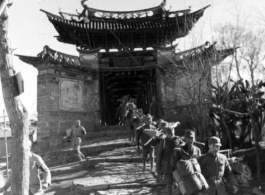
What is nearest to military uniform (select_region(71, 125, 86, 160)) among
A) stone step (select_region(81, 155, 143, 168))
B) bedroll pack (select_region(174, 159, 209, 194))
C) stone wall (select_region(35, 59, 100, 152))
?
stone step (select_region(81, 155, 143, 168))

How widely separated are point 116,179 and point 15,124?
375 centimetres

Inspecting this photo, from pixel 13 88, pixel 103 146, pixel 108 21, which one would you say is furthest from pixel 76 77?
pixel 13 88

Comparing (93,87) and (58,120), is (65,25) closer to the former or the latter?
(93,87)

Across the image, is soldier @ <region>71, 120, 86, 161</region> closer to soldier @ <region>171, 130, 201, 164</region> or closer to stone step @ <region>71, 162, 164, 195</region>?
stone step @ <region>71, 162, 164, 195</region>

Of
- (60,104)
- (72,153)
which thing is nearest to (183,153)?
(72,153)

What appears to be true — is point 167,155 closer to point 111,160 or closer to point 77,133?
point 111,160

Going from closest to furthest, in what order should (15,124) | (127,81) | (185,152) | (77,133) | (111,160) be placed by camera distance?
(15,124), (185,152), (111,160), (77,133), (127,81)

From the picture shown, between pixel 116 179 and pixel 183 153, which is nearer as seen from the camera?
pixel 183 153

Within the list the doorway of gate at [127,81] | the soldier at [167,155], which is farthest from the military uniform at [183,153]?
the doorway of gate at [127,81]

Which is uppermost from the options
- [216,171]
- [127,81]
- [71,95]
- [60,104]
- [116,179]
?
[127,81]

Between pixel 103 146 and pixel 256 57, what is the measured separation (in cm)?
708

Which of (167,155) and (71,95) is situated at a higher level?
(71,95)

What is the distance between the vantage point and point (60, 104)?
572 inches

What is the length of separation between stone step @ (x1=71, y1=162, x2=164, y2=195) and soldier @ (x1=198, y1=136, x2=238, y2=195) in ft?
8.94
